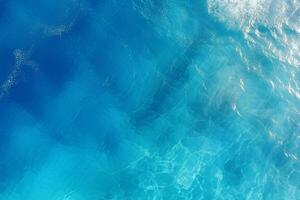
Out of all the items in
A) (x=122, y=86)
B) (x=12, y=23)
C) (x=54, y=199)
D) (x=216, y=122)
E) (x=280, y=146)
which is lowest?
(x=54, y=199)

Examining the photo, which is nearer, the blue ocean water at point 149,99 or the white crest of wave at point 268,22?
the blue ocean water at point 149,99

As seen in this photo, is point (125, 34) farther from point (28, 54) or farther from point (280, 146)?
point (280, 146)

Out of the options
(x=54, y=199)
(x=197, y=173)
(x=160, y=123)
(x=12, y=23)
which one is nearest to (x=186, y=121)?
(x=160, y=123)

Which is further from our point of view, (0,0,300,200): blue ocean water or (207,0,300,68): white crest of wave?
(207,0,300,68): white crest of wave

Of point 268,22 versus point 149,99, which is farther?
point 268,22

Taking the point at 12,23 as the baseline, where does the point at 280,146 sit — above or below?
below

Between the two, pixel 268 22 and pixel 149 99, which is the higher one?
pixel 268 22

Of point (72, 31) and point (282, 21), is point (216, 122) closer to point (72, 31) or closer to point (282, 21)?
point (282, 21)
